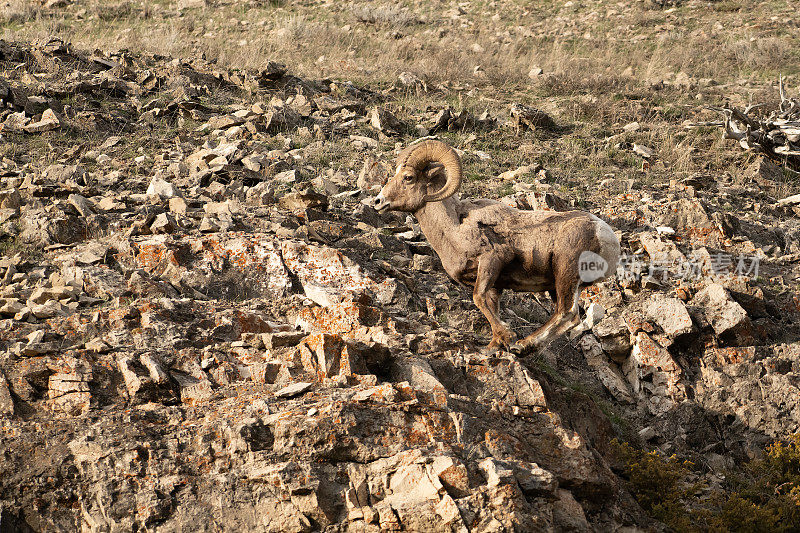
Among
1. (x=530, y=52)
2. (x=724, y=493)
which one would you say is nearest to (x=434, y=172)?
(x=724, y=493)

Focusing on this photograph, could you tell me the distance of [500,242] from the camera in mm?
7535

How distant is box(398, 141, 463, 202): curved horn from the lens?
7684 millimetres

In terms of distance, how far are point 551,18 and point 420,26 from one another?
4.06 m

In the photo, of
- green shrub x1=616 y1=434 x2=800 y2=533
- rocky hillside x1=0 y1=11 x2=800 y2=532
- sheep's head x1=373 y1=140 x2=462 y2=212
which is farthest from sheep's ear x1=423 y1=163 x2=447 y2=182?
green shrub x1=616 y1=434 x2=800 y2=533

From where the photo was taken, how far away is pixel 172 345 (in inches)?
256

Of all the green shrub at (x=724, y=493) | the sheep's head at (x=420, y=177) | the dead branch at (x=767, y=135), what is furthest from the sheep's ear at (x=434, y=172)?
the dead branch at (x=767, y=135)

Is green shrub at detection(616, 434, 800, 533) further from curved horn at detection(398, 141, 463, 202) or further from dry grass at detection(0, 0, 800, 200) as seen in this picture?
dry grass at detection(0, 0, 800, 200)

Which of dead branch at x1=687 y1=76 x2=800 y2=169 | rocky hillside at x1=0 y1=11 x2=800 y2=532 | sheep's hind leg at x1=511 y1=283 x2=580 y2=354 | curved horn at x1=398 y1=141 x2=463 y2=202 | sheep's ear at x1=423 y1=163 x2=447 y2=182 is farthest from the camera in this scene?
dead branch at x1=687 y1=76 x2=800 y2=169

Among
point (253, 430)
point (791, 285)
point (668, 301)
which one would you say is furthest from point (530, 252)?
point (791, 285)

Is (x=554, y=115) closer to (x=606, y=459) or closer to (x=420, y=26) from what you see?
(x=420, y=26)

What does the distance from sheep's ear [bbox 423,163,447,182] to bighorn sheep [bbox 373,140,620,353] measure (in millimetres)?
10

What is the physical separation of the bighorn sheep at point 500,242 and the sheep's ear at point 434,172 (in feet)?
0.03

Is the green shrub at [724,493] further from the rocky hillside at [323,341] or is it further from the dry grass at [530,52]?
the dry grass at [530,52]

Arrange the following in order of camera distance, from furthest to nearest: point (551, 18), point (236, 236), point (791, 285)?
point (551, 18) → point (791, 285) → point (236, 236)
